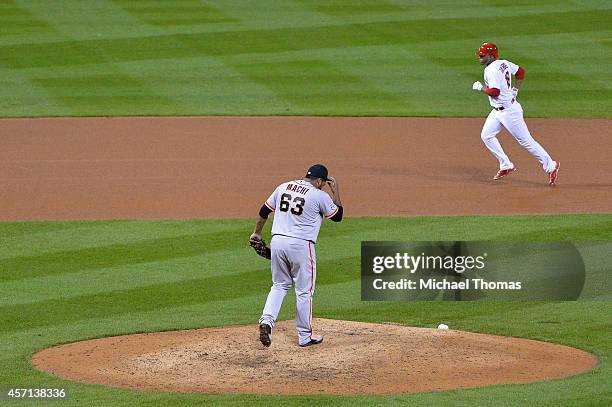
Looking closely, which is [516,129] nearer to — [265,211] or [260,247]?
[265,211]

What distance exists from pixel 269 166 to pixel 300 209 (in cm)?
878

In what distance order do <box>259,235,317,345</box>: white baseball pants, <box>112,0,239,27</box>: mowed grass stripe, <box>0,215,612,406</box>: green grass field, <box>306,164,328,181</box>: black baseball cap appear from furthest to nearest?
<box>112,0,239,27</box>: mowed grass stripe → <box>306,164,328,181</box>: black baseball cap → <box>259,235,317,345</box>: white baseball pants → <box>0,215,612,406</box>: green grass field

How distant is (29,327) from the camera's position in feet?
44.4

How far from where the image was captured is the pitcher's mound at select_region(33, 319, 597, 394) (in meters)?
11.5

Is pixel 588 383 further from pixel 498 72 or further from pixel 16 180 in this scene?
pixel 16 180

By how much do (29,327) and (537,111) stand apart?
1441 cm

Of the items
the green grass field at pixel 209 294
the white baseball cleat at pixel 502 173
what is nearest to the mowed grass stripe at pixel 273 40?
the white baseball cleat at pixel 502 173

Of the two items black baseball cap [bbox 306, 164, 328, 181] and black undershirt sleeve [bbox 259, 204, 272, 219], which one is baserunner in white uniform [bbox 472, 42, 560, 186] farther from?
black undershirt sleeve [bbox 259, 204, 272, 219]

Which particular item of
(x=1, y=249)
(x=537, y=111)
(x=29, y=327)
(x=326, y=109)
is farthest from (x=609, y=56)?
(x=29, y=327)

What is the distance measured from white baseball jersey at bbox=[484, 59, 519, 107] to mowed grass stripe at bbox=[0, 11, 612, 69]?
11.8 m

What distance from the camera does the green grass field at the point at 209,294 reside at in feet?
36.8

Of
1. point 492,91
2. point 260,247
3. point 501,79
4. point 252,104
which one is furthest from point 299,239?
point 252,104

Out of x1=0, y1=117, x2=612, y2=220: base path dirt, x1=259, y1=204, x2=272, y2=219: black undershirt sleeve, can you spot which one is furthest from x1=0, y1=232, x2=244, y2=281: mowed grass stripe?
x1=259, y1=204, x2=272, y2=219: black undershirt sleeve

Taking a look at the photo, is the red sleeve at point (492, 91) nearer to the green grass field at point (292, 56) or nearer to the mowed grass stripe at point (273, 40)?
the green grass field at point (292, 56)
